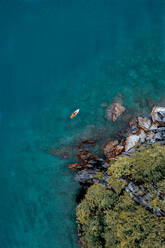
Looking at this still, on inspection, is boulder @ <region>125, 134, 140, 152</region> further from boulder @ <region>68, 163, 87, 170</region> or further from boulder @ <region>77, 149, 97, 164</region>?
boulder @ <region>68, 163, 87, 170</region>

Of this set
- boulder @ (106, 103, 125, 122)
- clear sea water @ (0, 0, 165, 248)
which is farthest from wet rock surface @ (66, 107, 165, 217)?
clear sea water @ (0, 0, 165, 248)

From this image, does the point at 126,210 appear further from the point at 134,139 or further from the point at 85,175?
the point at 134,139

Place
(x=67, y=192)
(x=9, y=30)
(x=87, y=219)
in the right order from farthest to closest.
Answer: (x=9, y=30)
(x=67, y=192)
(x=87, y=219)

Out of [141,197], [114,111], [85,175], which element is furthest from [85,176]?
[114,111]

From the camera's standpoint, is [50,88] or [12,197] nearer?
[12,197]

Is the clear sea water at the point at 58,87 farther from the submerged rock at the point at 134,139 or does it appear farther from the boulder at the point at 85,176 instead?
the submerged rock at the point at 134,139

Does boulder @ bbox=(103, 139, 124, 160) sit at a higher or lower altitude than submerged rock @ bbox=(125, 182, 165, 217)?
lower

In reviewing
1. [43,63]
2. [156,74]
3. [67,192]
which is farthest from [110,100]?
[67,192]

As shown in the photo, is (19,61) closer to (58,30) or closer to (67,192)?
(58,30)

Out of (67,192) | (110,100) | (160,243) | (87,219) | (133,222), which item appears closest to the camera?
(160,243)
